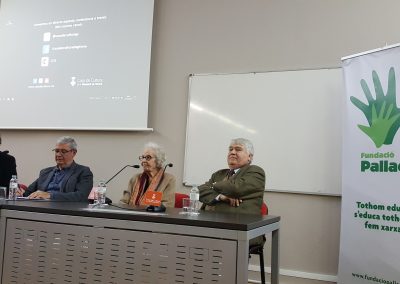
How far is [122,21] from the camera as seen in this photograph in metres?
3.91

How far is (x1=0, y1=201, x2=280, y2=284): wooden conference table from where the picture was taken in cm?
161

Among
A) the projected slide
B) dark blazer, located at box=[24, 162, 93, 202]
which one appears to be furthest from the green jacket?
the projected slide

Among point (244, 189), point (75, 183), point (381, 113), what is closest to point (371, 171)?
point (381, 113)

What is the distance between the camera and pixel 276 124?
3293 mm

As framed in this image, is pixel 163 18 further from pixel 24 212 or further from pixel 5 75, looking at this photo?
pixel 24 212

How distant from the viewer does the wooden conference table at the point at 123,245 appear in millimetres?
1609

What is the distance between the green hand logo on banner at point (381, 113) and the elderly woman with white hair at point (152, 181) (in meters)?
1.40

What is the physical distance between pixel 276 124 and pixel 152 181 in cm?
120

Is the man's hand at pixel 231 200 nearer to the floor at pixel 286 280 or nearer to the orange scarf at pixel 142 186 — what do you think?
the orange scarf at pixel 142 186

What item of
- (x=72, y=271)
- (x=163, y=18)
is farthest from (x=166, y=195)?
(x=163, y=18)

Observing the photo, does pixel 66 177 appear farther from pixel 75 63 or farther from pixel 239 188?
pixel 75 63

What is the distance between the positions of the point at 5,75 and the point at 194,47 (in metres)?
2.21

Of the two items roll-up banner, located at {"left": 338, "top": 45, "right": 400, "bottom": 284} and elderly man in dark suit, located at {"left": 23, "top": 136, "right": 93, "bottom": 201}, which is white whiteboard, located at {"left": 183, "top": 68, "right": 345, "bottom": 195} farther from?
elderly man in dark suit, located at {"left": 23, "top": 136, "right": 93, "bottom": 201}

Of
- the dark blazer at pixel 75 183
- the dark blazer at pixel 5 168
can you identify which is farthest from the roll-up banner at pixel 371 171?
the dark blazer at pixel 5 168
